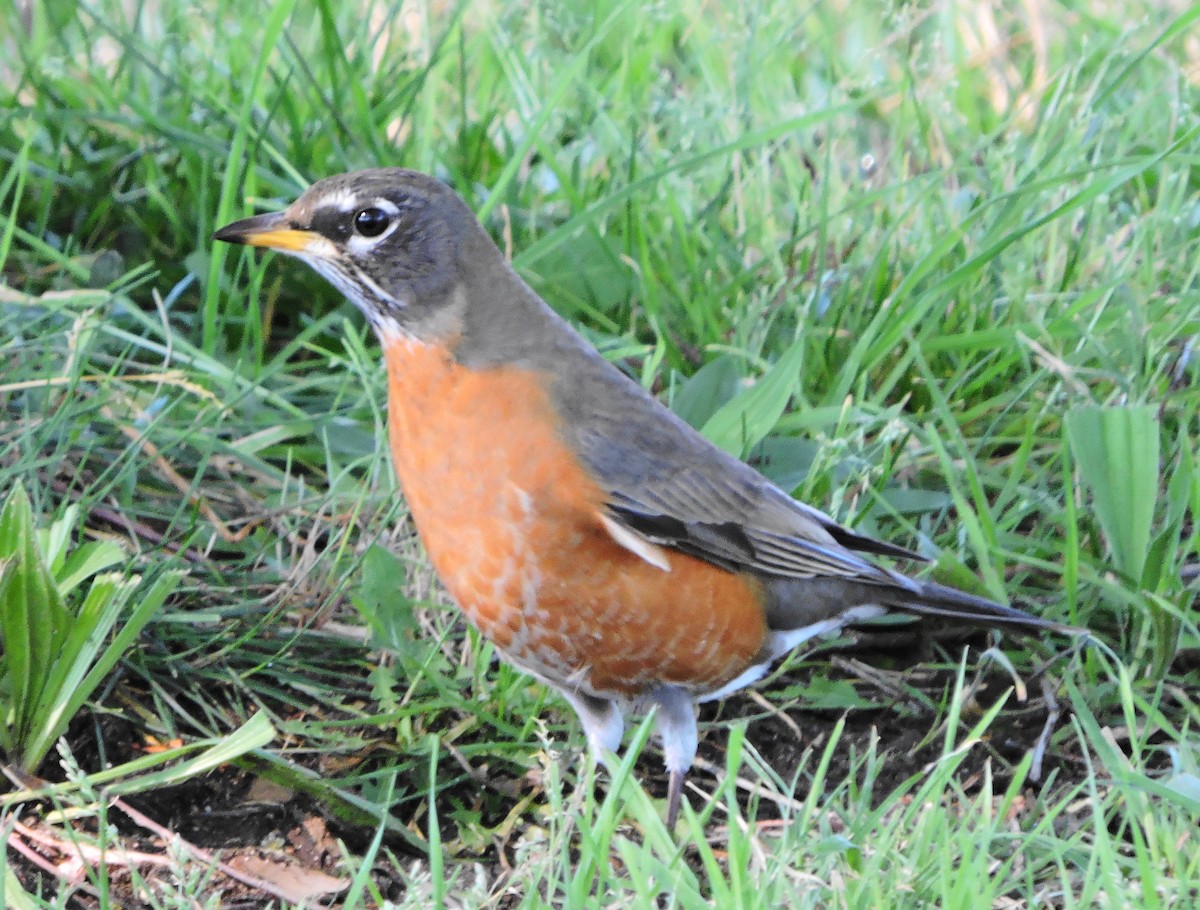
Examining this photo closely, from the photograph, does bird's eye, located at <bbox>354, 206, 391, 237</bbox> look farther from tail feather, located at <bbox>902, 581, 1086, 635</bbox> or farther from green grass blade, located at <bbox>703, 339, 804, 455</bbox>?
tail feather, located at <bbox>902, 581, 1086, 635</bbox>

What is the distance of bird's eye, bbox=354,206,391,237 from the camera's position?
10.8ft

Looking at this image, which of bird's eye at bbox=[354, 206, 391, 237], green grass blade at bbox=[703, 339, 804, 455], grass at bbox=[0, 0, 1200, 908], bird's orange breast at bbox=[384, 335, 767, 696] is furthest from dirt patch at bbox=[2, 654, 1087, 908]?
bird's eye at bbox=[354, 206, 391, 237]

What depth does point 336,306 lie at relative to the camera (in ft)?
14.8

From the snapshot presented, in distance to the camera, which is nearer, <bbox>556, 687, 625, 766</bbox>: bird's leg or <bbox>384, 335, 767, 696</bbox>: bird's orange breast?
<bbox>384, 335, 767, 696</bbox>: bird's orange breast

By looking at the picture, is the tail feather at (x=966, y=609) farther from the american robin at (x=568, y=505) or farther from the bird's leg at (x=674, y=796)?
the bird's leg at (x=674, y=796)

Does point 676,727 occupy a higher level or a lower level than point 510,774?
higher

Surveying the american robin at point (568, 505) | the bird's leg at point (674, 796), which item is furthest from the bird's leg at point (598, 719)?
the bird's leg at point (674, 796)

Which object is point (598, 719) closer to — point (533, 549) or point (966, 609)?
point (533, 549)

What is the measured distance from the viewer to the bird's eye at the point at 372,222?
3305 millimetres

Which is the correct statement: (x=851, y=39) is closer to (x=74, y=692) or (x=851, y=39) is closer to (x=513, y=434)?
(x=513, y=434)

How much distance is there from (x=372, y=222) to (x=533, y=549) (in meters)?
0.77

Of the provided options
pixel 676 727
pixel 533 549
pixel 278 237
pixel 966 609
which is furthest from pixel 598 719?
pixel 278 237

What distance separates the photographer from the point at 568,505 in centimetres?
309

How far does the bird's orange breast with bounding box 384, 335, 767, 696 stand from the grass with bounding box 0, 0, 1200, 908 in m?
0.26
